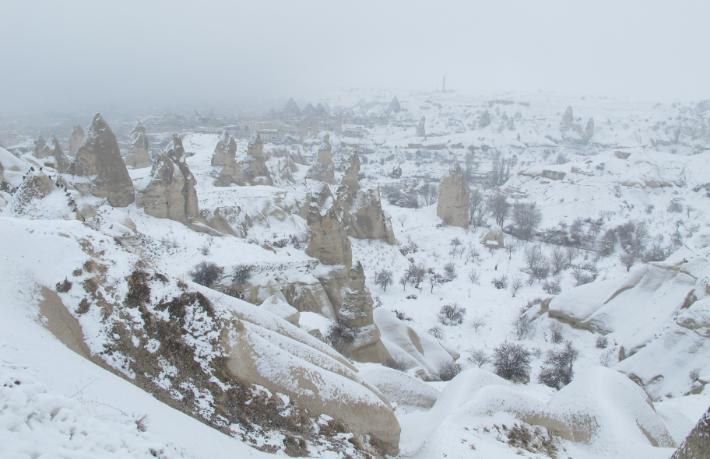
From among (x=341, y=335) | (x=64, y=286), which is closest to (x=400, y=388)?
(x=341, y=335)

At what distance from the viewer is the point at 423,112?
532 feet

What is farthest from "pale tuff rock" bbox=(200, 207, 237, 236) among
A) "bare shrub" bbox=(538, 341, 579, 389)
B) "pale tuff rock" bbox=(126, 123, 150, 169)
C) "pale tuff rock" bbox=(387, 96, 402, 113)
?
"pale tuff rock" bbox=(387, 96, 402, 113)

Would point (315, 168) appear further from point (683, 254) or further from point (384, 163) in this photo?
point (683, 254)

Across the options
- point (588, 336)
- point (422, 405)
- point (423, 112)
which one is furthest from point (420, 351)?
point (423, 112)

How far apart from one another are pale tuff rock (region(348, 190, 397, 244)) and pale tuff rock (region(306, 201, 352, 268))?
1512cm

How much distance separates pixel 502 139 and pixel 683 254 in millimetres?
106129

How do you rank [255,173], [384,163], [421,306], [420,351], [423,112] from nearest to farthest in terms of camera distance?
[420,351] → [421,306] → [255,173] → [384,163] → [423,112]

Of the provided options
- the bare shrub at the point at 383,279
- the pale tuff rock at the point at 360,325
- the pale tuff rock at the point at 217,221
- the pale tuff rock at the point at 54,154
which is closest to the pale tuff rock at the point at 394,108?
the pale tuff rock at the point at 54,154

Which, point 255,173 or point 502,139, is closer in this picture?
point 255,173

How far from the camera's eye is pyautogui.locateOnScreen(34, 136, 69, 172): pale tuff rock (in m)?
39.6

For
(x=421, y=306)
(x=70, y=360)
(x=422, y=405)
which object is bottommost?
(x=421, y=306)

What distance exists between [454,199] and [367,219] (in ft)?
48.7

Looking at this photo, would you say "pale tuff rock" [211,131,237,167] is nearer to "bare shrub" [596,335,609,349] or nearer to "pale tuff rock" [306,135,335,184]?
"pale tuff rock" [306,135,335,184]

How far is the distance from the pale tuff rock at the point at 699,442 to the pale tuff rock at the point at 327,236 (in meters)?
19.0
